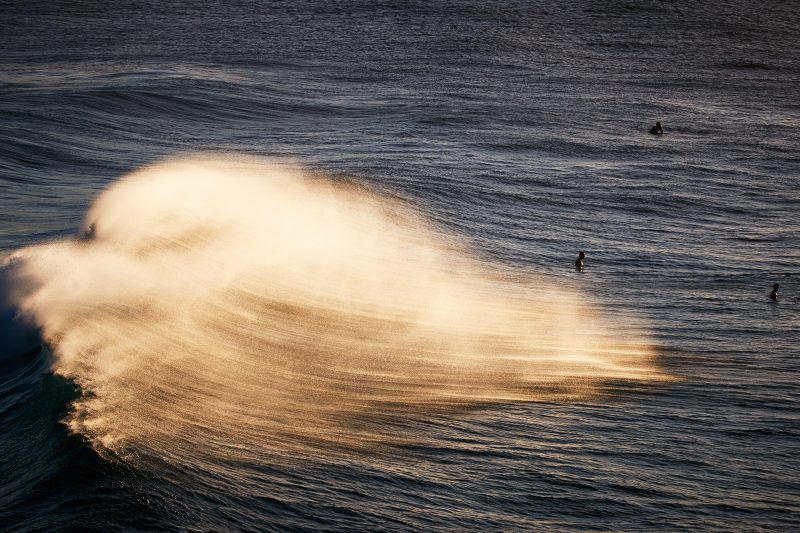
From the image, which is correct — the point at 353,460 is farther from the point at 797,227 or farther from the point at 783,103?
the point at 783,103

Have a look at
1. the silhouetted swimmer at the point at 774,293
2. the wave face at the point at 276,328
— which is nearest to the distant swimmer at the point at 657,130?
the wave face at the point at 276,328

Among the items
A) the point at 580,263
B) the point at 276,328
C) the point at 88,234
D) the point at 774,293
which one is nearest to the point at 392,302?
the point at 276,328

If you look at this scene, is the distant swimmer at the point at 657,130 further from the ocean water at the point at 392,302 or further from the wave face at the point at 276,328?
the wave face at the point at 276,328

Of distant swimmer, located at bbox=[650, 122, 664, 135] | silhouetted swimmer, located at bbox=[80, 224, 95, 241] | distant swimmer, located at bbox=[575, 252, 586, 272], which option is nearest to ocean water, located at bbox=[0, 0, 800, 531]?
silhouetted swimmer, located at bbox=[80, 224, 95, 241]

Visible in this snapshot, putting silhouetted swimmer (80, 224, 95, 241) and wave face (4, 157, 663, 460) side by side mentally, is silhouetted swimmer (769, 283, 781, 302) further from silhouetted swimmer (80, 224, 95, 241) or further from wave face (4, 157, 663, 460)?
silhouetted swimmer (80, 224, 95, 241)

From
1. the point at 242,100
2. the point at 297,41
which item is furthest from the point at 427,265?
the point at 297,41
